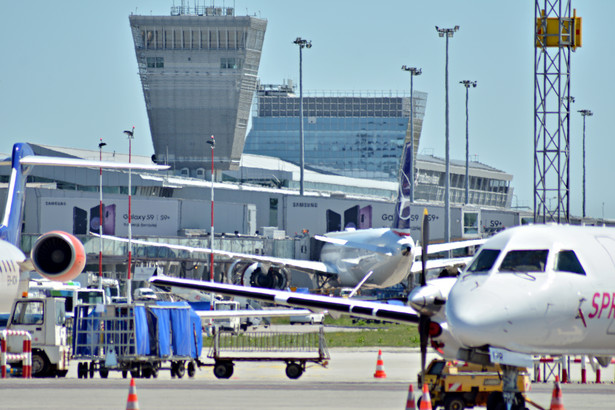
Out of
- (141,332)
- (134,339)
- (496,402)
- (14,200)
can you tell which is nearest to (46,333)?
(134,339)

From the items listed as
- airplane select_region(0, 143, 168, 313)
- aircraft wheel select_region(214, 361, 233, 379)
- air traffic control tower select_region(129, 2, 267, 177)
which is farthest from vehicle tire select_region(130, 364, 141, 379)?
air traffic control tower select_region(129, 2, 267, 177)

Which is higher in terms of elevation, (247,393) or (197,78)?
(197,78)

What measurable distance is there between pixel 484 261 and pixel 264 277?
49.3 m

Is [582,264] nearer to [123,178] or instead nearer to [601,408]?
[601,408]

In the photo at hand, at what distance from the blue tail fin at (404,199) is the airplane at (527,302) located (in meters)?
41.8

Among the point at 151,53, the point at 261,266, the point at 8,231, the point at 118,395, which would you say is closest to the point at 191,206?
the point at 261,266

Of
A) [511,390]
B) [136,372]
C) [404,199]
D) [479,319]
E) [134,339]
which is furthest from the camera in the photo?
[404,199]

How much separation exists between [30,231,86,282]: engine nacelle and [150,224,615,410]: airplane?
16.0 metres

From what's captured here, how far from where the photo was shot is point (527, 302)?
16.5m

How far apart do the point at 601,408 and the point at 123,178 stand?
79466 mm

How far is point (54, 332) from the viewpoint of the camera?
30.1m

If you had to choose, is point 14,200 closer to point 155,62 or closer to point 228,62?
point 228,62

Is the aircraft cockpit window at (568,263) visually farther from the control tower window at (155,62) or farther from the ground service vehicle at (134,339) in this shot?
the control tower window at (155,62)

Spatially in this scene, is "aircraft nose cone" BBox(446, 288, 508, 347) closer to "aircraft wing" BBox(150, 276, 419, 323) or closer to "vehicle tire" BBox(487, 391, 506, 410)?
"vehicle tire" BBox(487, 391, 506, 410)
